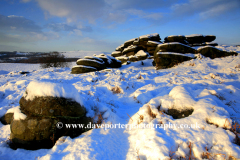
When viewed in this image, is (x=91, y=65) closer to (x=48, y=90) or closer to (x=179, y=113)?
(x=48, y=90)

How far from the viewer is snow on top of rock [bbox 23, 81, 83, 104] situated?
Result: 101 inches

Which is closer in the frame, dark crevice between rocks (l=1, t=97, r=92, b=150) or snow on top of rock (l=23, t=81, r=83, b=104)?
dark crevice between rocks (l=1, t=97, r=92, b=150)

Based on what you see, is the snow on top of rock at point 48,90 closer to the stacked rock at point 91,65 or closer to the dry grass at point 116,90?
the dry grass at point 116,90

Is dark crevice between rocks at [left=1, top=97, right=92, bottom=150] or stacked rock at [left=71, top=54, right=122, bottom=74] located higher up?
stacked rock at [left=71, top=54, right=122, bottom=74]

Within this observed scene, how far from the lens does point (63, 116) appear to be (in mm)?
2557

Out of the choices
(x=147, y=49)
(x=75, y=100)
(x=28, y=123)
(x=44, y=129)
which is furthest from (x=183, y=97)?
(x=147, y=49)

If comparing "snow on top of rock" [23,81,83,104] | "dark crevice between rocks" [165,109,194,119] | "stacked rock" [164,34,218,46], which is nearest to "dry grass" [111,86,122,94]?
"snow on top of rock" [23,81,83,104]

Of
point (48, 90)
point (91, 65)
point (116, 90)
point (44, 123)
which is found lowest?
point (116, 90)

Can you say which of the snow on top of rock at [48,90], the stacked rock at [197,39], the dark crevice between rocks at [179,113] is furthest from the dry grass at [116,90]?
the stacked rock at [197,39]

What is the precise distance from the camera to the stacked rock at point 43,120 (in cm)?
238

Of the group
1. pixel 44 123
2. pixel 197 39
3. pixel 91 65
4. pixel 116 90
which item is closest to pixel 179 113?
pixel 116 90

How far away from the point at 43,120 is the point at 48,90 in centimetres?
66

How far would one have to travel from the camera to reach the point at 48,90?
8.49 ft

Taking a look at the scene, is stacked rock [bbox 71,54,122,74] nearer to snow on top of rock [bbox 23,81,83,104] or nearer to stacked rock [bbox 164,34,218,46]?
snow on top of rock [bbox 23,81,83,104]
